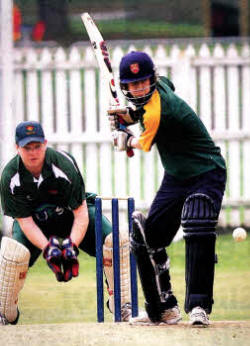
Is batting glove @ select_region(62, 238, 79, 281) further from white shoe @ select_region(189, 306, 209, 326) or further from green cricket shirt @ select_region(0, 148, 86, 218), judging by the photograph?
white shoe @ select_region(189, 306, 209, 326)

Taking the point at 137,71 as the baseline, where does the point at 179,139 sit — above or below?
below

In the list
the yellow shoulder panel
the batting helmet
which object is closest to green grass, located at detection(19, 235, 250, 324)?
the yellow shoulder panel

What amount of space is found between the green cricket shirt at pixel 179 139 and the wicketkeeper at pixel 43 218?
76 centimetres

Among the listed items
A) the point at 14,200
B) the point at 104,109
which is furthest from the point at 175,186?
the point at 104,109

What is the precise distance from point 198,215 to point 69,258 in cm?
89

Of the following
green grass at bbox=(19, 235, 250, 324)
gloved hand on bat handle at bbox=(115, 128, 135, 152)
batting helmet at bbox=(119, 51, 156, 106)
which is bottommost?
green grass at bbox=(19, 235, 250, 324)

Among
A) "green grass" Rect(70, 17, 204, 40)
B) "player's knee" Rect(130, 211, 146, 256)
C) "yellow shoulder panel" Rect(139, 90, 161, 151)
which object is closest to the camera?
"yellow shoulder panel" Rect(139, 90, 161, 151)

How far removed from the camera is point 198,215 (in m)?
5.55

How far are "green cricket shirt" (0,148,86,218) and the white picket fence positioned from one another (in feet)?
12.1

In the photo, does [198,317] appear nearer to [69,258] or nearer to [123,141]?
[69,258]

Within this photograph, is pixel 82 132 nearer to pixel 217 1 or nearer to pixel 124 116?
pixel 124 116

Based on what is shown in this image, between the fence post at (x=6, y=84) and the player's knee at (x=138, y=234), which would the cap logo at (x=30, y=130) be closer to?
the player's knee at (x=138, y=234)

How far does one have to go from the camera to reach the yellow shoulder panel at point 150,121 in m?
5.48

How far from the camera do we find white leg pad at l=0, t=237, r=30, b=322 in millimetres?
6328
